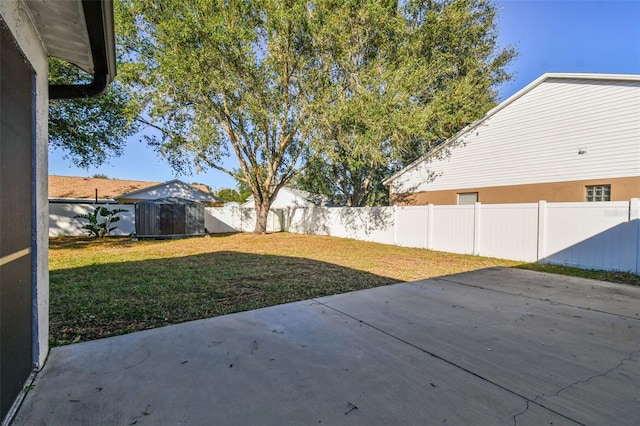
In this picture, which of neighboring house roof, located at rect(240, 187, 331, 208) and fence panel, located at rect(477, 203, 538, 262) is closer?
fence panel, located at rect(477, 203, 538, 262)

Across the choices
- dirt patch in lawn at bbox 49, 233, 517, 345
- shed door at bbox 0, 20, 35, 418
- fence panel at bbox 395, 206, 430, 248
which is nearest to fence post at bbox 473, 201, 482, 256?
dirt patch in lawn at bbox 49, 233, 517, 345

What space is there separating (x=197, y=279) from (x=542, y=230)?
8514mm

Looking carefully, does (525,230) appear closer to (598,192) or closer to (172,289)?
(598,192)

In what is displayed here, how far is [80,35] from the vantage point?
2336 mm

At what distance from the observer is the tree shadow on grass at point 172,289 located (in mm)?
3553

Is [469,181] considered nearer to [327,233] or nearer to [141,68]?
[327,233]

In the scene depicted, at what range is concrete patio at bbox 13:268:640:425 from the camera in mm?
1922

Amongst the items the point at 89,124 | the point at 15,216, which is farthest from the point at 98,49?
the point at 89,124

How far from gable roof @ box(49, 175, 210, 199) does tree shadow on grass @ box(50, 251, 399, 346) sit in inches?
665

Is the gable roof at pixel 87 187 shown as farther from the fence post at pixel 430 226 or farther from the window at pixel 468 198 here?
the window at pixel 468 198

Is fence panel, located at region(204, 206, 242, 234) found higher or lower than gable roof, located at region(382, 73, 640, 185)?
lower

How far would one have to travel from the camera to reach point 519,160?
10680 mm

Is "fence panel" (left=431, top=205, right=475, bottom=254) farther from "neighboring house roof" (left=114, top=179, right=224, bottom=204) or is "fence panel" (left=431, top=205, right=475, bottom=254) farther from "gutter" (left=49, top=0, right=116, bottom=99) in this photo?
"neighboring house roof" (left=114, top=179, right=224, bottom=204)

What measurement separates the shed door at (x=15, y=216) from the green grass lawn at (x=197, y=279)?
117 cm
